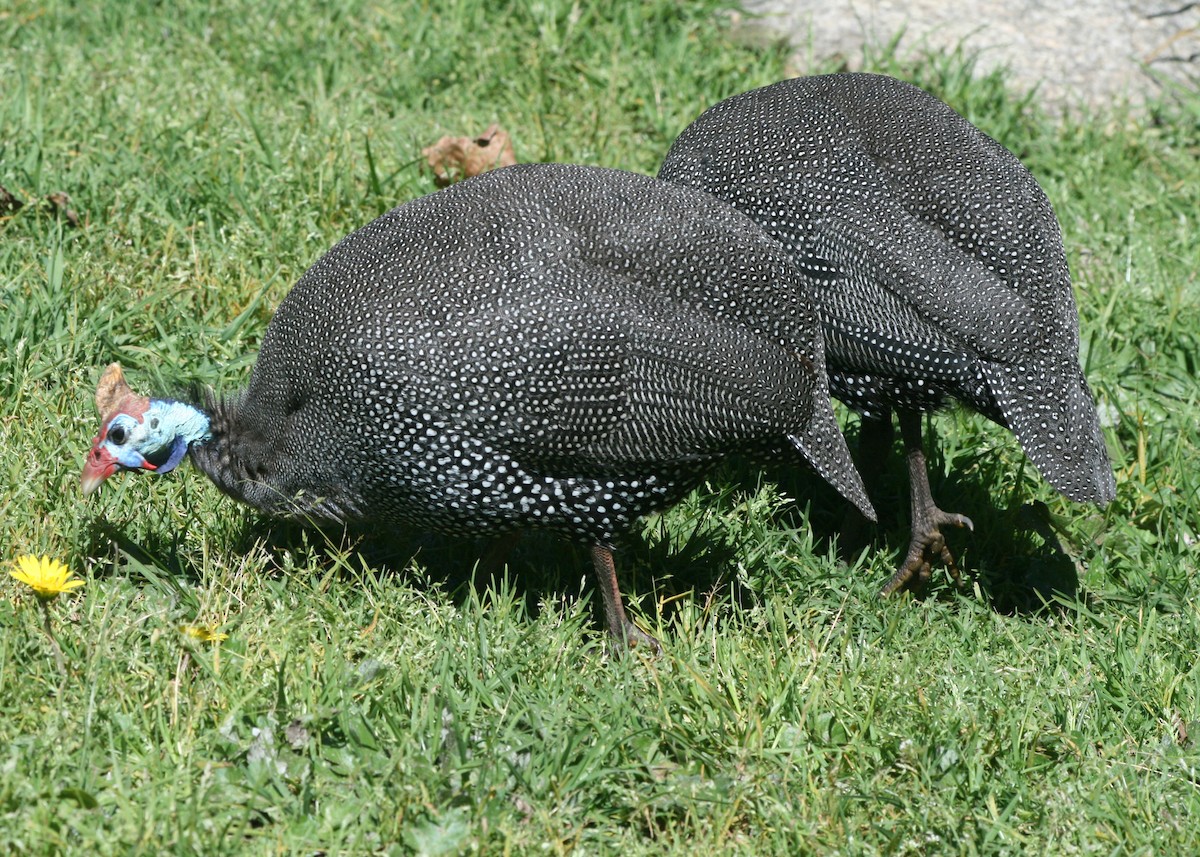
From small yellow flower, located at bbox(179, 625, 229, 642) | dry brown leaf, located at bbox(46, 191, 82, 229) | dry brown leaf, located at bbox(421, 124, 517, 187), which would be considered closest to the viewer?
small yellow flower, located at bbox(179, 625, 229, 642)

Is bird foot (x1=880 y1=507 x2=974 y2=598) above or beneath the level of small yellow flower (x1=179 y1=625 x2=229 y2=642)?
beneath

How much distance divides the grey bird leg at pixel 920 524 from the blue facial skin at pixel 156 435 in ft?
6.17

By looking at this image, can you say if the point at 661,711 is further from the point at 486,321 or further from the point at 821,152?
the point at 821,152

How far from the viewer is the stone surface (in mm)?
5934

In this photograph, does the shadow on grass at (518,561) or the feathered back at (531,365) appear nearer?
the feathered back at (531,365)

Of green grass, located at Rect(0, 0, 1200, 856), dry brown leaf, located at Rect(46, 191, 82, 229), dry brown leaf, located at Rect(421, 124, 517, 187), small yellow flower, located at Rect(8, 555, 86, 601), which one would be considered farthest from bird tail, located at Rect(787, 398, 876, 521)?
dry brown leaf, located at Rect(46, 191, 82, 229)

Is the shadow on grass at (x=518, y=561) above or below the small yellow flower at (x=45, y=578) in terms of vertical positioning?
below

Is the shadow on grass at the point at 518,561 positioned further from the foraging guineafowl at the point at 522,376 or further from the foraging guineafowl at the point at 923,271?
the foraging guineafowl at the point at 923,271

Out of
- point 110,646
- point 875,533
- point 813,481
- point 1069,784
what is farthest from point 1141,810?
point 110,646

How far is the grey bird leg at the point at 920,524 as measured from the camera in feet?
12.7

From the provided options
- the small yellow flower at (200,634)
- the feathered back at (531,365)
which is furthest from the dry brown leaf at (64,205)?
the small yellow flower at (200,634)

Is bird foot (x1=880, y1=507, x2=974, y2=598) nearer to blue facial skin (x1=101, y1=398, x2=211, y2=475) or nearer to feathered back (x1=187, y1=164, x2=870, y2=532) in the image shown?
feathered back (x1=187, y1=164, x2=870, y2=532)

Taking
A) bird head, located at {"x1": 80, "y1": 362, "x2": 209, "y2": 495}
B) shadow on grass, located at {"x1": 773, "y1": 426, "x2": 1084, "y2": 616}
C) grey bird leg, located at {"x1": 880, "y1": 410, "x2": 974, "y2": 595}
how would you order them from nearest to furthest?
bird head, located at {"x1": 80, "y1": 362, "x2": 209, "y2": 495} < grey bird leg, located at {"x1": 880, "y1": 410, "x2": 974, "y2": 595} < shadow on grass, located at {"x1": 773, "y1": 426, "x2": 1084, "y2": 616}

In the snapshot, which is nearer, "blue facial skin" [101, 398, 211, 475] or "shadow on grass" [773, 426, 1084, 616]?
"blue facial skin" [101, 398, 211, 475]
